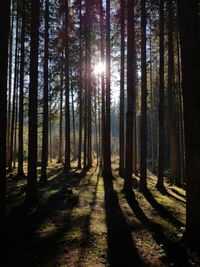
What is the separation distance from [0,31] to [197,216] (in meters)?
5.89

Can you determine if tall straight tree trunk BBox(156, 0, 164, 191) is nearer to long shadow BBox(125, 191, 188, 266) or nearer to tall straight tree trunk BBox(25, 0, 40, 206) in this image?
long shadow BBox(125, 191, 188, 266)

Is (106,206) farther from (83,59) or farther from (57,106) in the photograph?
(57,106)

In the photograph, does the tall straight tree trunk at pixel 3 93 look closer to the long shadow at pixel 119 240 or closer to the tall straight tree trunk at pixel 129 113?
the long shadow at pixel 119 240

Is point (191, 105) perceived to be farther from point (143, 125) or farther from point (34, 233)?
point (143, 125)

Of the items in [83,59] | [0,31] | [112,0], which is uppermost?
[112,0]

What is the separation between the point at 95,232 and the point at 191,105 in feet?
11.3

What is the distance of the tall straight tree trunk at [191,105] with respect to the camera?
5715 millimetres

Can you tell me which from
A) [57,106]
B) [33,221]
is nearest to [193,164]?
[33,221]

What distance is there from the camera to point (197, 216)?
224 inches

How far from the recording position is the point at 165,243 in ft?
19.8

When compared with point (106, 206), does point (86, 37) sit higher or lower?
higher

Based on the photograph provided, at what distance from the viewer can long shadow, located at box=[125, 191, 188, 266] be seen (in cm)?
515

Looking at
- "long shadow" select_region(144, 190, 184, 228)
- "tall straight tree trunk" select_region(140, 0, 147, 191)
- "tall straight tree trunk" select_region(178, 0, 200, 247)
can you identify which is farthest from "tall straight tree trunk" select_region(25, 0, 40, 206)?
"tall straight tree trunk" select_region(178, 0, 200, 247)

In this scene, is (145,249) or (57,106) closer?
(145,249)
